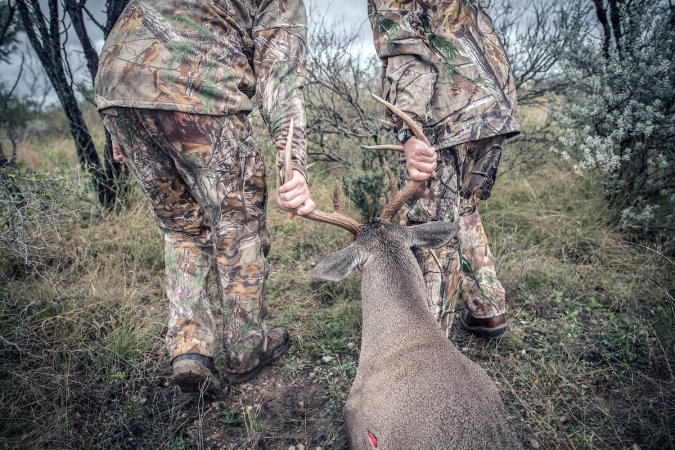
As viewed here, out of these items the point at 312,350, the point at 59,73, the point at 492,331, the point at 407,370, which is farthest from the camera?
the point at 59,73

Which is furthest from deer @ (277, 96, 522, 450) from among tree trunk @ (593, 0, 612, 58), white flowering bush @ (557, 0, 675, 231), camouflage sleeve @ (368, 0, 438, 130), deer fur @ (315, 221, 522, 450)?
tree trunk @ (593, 0, 612, 58)

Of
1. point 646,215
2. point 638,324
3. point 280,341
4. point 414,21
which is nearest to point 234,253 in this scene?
point 280,341

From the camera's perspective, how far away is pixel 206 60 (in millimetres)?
2305

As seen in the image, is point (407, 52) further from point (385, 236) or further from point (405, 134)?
point (385, 236)

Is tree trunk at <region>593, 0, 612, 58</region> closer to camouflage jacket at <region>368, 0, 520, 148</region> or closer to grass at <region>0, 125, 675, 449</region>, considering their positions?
grass at <region>0, 125, 675, 449</region>

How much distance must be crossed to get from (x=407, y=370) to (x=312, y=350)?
1272mm

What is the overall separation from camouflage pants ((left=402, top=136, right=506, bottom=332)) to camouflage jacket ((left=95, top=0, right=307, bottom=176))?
0.87 metres

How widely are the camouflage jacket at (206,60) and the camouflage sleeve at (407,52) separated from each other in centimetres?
51

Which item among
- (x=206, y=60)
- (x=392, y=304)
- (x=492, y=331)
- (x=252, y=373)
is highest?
(x=206, y=60)

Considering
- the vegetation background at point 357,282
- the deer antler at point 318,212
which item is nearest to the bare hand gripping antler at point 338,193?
the deer antler at point 318,212

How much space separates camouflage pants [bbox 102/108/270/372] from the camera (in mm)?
2373

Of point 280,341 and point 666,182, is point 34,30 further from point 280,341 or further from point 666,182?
point 666,182

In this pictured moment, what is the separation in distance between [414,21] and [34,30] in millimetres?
4421

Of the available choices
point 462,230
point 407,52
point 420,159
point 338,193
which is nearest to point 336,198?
point 338,193
